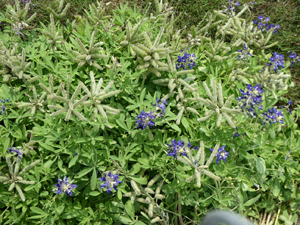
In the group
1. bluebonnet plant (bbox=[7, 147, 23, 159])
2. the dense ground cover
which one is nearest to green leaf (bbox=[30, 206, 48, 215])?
the dense ground cover

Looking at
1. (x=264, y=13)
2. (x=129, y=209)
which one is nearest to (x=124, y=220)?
(x=129, y=209)

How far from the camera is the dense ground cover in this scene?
8.79ft

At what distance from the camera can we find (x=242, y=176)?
3045 millimetres

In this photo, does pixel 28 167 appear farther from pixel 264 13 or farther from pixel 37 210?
pixel 264 13

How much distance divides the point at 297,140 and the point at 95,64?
9.09 ft

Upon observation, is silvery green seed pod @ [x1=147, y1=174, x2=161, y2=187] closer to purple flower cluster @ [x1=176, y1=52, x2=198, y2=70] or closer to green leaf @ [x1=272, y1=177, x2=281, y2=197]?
purple flower cluster @ [x1=176, y1=52, x2=198, y2=70]

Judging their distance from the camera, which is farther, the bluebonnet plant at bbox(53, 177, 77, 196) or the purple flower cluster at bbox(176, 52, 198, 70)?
the purple flower cluster at bbox(176, 52, 198, 70)

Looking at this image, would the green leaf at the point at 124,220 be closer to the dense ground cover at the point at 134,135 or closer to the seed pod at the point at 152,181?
the dense ground cover at the point at 134,135

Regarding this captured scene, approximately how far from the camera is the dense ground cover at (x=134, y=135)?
2.68 meters

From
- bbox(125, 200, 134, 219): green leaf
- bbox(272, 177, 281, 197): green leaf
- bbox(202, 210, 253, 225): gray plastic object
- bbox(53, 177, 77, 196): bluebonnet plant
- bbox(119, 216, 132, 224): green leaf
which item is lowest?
bbox(119, 216, 132, 224): green leaf

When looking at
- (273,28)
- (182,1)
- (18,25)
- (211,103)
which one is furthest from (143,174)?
(182,1)

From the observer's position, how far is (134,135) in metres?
2.96

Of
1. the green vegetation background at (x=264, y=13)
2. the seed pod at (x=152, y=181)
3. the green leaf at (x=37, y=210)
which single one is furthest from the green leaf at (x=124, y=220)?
the green vegetation background at (x=264, y=13)

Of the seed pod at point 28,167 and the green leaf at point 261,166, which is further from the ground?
the green leaf at point 261,166
